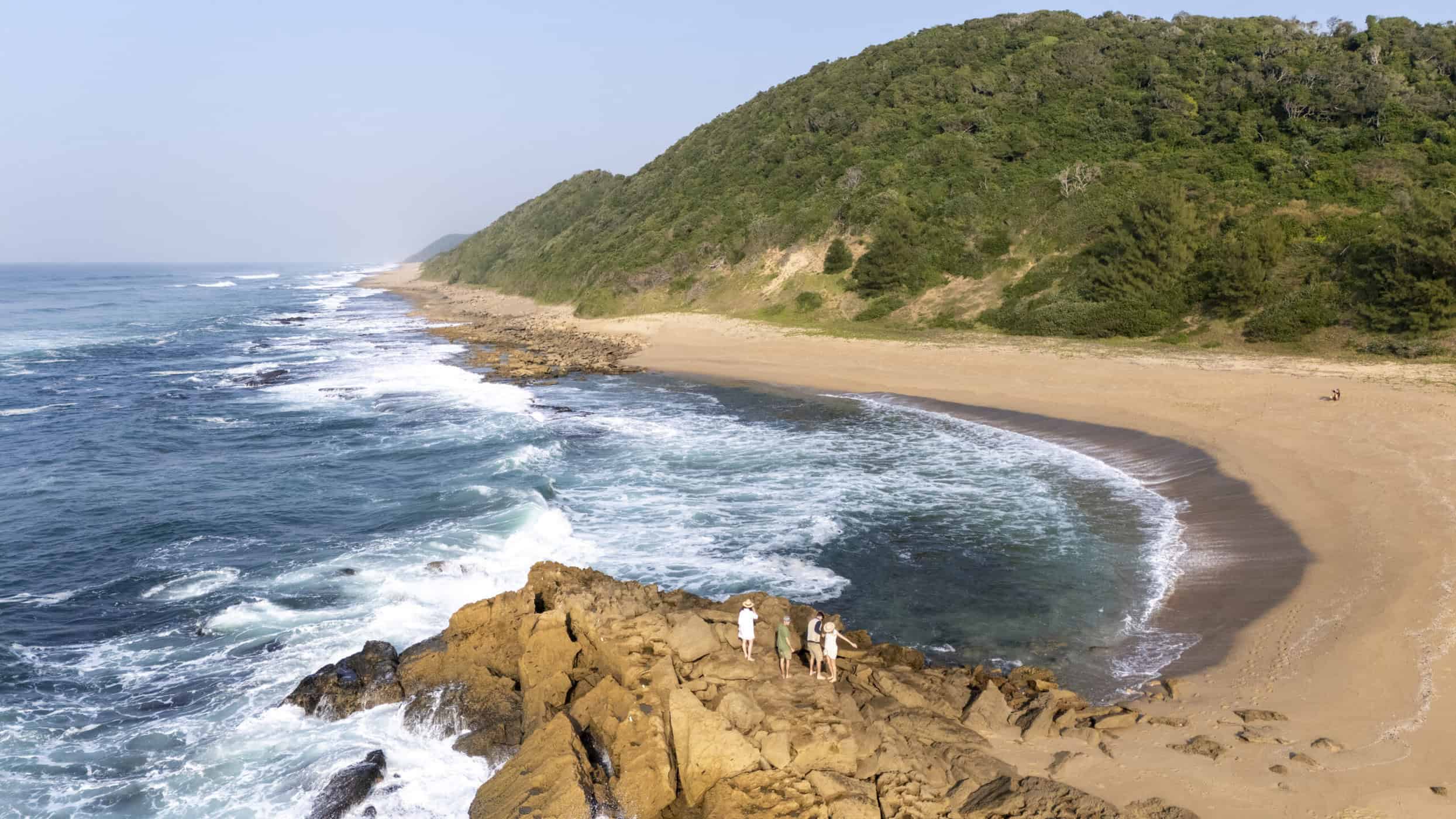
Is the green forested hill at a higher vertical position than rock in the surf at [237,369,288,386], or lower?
higher

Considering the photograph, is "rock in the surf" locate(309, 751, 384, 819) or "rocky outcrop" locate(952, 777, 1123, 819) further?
"rock in the surf" locate(309, 751, 384, 819)

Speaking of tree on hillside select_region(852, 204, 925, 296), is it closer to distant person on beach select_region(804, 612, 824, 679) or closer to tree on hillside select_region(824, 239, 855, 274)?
tree on hillside select_region(824, 239, 855, 274)

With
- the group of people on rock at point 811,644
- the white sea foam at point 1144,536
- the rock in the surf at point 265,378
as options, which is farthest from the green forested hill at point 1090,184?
the group of people on rock at point 811,644

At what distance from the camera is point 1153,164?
4888 cm

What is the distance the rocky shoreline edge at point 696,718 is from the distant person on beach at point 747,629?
0.67 feet

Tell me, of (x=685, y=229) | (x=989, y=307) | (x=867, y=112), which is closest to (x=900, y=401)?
(x=989, y=307)

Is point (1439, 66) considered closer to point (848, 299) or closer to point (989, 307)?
point (989, 307)

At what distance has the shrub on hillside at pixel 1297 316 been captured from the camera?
104 ft

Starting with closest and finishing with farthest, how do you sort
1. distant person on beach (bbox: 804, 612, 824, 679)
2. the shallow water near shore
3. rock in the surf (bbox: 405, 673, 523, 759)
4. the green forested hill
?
rock in the surf (bbox: 405, 673, 523, 759), distant person on beach (bbox: 804, 612, 824, 679), the shallow water near shore, the green forested hill

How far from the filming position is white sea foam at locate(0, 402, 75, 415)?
32906 mm

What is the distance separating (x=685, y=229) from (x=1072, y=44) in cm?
3370

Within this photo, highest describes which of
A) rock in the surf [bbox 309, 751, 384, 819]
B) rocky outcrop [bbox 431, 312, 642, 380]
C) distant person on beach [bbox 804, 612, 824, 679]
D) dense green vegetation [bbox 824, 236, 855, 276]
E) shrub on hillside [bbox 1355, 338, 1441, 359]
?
dense green vegetation [bbox 824, 236, 855, 276]

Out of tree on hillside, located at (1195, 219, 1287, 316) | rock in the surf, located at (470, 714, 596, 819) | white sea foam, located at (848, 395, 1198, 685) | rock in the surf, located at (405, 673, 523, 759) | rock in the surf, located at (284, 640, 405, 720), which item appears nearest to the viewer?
rock in the surf, located at (470, 714, 596, 819)

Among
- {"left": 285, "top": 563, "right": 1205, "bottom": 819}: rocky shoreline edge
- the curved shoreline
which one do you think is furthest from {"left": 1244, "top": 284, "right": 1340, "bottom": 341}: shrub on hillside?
{"left": 285, "top": 563, "right": 1205, "bottom": 819}: rocky shoreline edge
